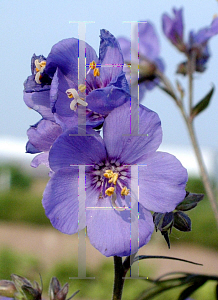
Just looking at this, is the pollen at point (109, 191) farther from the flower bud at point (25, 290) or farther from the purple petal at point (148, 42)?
the purple petal at point (148, 42)

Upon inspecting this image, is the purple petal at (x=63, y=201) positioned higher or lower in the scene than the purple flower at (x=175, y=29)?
lower

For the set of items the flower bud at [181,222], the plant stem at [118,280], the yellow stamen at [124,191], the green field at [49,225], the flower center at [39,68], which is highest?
the flower center at [39,68]

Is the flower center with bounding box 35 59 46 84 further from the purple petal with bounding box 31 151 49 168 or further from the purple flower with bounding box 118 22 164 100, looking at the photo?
the purple flower with bounding box 118 22 164 100

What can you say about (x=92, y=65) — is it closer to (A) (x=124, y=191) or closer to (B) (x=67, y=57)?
(B) (x=67, y=57)

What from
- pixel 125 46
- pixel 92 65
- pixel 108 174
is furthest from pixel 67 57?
pixel 125 46

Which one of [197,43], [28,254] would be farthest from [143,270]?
[197,43]

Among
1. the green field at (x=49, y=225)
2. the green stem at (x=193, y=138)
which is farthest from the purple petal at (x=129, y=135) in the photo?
the green field at (x=49, y=225)

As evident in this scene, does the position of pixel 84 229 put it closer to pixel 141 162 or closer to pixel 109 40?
pixel 141 162

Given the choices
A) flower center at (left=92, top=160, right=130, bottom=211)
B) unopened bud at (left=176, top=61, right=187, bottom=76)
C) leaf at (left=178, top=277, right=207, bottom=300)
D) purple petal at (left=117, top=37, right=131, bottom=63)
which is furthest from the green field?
flower center at (left=92, top=160, right=130, bottom=211)
